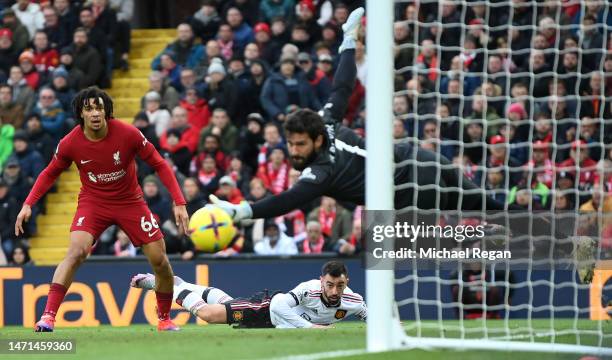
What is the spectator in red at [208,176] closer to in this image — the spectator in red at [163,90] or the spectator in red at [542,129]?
the spectator in red at [163,90]

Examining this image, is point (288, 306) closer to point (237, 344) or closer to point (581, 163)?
point (237, 344)

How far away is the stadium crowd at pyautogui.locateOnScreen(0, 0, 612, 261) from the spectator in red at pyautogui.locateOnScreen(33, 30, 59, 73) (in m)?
0.02

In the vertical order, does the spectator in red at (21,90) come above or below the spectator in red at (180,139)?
above

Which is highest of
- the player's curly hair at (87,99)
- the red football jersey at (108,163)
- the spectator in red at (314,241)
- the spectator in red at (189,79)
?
the spectator in red at (189,79)

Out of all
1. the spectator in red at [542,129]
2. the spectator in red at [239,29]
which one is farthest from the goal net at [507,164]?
the spectator in red at [239,29]

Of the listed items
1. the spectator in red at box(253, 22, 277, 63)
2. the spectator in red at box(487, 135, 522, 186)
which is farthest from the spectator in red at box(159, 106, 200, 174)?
the spectator in red at box(487, 135, 522, 186)

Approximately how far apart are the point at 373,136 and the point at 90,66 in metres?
10.8

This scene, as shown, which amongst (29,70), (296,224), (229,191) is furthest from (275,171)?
(29,70)

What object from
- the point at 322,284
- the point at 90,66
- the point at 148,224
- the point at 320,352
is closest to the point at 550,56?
the point at 322,284

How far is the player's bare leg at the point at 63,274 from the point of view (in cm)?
1045

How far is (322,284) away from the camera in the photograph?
12008 millimetres

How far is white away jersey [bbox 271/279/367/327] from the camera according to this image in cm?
1209

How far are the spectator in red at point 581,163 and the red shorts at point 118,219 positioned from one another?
3.98 m

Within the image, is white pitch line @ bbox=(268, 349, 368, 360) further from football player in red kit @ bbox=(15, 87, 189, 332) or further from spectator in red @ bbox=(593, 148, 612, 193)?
spectator in red @ bbox=(593, 148, 612, 193)
